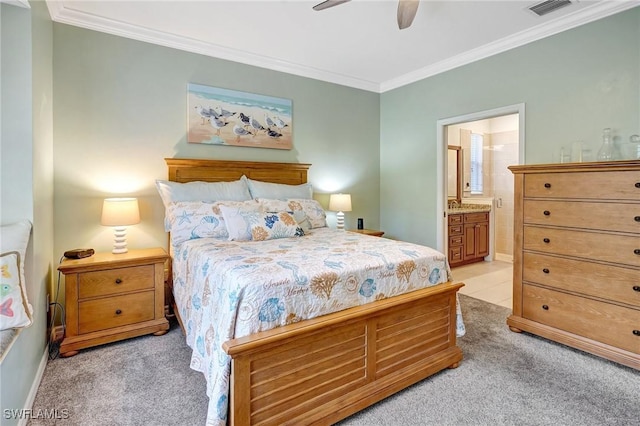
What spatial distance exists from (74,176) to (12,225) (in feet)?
4.01

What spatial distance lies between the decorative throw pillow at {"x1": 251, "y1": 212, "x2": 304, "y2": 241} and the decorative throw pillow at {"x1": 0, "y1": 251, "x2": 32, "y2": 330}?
1.45 meters

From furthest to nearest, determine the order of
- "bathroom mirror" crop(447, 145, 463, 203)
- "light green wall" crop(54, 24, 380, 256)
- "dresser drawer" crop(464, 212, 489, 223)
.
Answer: "bathroom mirror" crop(447, 145, 463, 203), "dresser drawer" crop(464, 212, 489, 223), "light green wall" crop(54, 24, 380, 256)

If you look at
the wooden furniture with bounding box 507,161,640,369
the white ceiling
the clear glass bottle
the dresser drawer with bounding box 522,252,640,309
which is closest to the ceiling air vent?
the white ceiling

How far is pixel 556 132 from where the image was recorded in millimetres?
2949

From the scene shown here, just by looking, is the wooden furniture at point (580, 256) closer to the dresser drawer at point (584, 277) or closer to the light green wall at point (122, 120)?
the dresser drawer at point (584, 277)

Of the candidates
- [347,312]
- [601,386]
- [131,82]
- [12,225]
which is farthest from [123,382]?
[601,386]

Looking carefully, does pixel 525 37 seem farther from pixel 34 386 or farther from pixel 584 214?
pixel 34 386

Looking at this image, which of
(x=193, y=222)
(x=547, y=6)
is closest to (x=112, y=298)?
(x=193, y=222)

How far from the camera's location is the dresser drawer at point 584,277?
2199mm

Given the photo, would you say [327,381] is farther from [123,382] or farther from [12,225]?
[12,225]

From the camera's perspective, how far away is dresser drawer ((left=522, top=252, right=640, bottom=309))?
2.20m

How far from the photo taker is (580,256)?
2.42 m

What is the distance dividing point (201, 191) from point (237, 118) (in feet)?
3.24

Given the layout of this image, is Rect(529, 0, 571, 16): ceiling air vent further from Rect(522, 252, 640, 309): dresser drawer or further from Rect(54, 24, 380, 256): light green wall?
Rect(54, 24, 380, 256): light green wall
